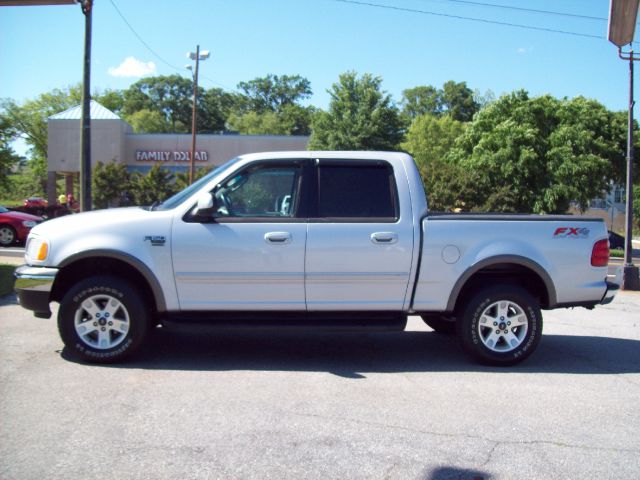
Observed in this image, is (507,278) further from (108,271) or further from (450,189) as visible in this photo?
(450,189)

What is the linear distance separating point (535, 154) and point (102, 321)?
2888cm

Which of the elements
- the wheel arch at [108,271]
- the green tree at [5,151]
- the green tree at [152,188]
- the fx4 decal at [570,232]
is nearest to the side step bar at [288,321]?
the wheel arch at [108,271]

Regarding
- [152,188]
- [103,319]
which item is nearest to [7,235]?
[152,188]

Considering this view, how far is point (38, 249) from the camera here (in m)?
5.78

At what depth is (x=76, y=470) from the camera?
366 centimetres

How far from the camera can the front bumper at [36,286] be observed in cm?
570

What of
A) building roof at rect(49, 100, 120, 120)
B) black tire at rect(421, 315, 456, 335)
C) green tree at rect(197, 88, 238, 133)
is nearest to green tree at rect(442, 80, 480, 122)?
green tree at rect(197, 88, 238, 133)

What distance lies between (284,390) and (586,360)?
3.49m

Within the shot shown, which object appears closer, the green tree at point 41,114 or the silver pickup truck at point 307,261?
the silver pickup truck at point 307,261

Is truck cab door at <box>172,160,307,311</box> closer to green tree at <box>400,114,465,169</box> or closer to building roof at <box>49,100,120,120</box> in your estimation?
building roof at <box>49,100,120,120</box>

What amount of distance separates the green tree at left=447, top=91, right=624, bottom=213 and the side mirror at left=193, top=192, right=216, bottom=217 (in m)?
25.6

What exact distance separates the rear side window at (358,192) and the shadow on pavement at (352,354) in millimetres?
1497

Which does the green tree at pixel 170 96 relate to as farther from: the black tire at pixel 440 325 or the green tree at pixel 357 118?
the black tire at pixel 440 325

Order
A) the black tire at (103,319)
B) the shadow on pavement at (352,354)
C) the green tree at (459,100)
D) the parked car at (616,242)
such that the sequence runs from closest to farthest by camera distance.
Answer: the black tire at (103,319), the shadow on pavement at (352,354), the parked car at (616,242), the green tree at (459,100)
